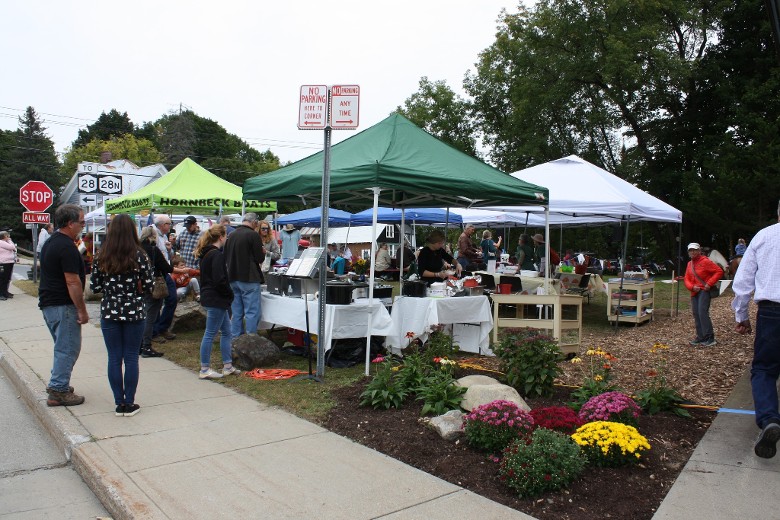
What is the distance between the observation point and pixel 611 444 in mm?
3920

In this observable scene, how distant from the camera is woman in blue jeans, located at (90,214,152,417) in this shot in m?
5.21

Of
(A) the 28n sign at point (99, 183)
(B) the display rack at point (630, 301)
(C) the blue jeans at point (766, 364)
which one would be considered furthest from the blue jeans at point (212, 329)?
(A) the 28n sign at point (99, 183)

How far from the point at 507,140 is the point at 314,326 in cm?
3202

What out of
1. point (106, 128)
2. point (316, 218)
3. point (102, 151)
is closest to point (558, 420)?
point (316, 218)

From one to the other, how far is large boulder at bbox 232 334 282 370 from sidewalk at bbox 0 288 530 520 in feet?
2.72

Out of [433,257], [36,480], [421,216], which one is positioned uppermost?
[421,216]

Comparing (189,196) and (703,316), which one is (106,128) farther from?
(703,316)

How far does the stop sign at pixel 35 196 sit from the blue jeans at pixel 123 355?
1334cm

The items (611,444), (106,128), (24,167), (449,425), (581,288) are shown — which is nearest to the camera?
(611,444)

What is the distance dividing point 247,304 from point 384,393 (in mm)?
3273

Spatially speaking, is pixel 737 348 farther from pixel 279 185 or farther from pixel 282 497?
pixel 282 497

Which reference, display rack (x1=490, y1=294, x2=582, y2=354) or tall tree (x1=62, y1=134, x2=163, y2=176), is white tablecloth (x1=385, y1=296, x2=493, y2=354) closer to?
display rack (x1=490, y1=294, x2=582, y2=354)

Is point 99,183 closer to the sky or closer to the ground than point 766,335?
closer to the sky

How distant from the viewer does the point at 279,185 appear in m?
8.00
